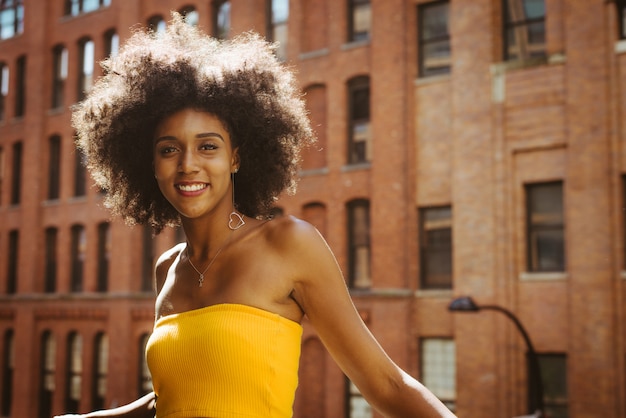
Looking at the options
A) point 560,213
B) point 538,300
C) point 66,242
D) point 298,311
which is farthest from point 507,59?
point 298,311

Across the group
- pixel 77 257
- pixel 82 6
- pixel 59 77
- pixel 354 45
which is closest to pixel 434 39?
pixel 354 45

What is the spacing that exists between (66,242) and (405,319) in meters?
14.2

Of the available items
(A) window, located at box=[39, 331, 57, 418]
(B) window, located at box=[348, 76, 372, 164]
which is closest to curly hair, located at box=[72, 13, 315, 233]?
(B) window, located at box=[348, 76, 372, 164]

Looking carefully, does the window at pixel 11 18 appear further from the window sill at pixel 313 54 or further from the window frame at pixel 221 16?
the window sill at pixel 313 54

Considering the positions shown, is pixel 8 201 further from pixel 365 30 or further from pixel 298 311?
pixel 298 311

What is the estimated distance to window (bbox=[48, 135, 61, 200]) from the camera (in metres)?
31.3

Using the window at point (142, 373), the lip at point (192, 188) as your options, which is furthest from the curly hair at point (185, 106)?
the window at point (142, 373)

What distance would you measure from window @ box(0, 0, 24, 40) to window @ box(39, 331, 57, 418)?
11324 mm

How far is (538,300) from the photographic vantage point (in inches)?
758

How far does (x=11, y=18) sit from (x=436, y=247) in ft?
67.5

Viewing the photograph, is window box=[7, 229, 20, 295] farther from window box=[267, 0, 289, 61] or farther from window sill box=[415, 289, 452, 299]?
window sill box=[415, 289, 452, 299]

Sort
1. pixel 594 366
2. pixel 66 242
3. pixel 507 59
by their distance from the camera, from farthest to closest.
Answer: pixel 66 242, pixel 507 59, pixel 594 366

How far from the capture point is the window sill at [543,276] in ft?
62.2

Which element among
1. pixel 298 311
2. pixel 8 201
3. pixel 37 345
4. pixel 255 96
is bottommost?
pixel 37 345
